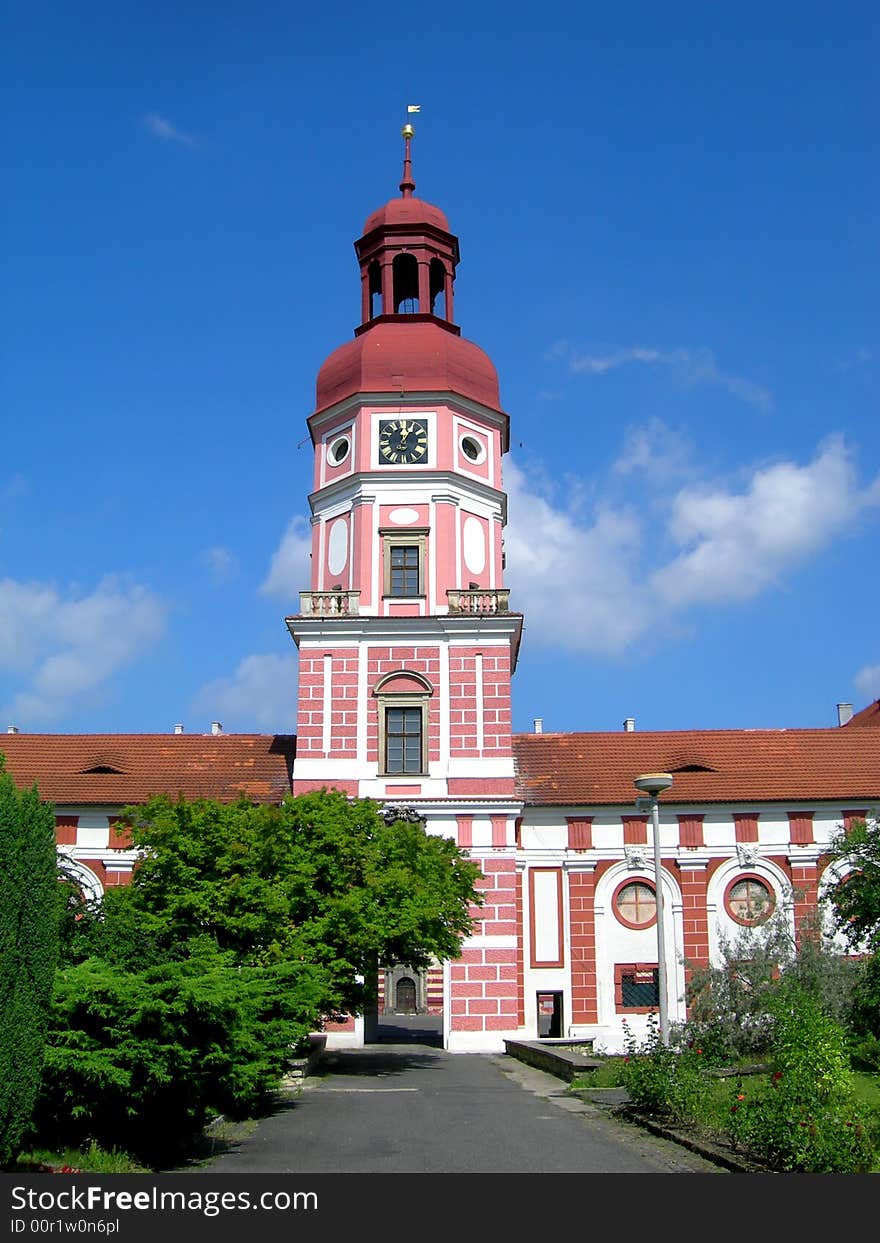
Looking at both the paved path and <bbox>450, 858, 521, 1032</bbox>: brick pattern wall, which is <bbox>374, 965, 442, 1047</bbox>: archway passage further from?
the paved path

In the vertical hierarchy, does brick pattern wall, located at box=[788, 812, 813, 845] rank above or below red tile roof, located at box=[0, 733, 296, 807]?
below

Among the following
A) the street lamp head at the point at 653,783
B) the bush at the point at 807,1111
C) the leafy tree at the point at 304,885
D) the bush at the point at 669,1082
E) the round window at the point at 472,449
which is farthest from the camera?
the round window at the point at 472,449

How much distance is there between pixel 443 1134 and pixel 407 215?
30.0 meters

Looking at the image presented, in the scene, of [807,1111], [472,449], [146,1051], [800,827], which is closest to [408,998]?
[800,827]

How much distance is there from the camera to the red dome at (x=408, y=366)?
3656 cm

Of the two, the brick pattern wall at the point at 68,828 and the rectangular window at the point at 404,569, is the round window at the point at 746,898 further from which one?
the brick pattern wall at the point at 68,828

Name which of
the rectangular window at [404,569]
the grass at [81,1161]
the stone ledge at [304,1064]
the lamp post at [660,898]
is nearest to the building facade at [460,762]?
the rectangular window at [404,569]

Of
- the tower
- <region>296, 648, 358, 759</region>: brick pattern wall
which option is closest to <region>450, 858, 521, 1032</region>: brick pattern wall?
the tower

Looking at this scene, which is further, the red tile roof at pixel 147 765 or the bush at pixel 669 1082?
the red tile roof at pixel 147 765

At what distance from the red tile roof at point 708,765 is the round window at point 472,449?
9524 mm

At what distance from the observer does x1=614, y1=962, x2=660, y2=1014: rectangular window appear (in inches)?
1406

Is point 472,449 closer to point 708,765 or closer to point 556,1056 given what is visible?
point 708,765

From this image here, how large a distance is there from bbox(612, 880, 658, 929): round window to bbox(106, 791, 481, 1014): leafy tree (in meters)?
9.91
